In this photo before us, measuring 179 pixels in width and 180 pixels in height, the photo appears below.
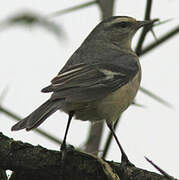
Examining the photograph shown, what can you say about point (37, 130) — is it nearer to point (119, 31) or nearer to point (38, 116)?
point (38, 116)

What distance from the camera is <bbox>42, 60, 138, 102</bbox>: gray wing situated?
15.3 feet

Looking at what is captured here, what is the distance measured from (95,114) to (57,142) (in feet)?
2.46

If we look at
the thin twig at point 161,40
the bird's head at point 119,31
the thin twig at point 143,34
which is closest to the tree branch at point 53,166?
the thin twig at point 143,34

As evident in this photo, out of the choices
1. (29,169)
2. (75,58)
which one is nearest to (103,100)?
(75,58)

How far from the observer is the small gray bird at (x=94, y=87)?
4.57 meters

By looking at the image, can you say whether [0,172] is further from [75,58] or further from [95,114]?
[75,58]

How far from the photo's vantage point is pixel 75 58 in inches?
229

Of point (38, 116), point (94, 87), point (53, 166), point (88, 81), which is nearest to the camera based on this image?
point (53, 166)

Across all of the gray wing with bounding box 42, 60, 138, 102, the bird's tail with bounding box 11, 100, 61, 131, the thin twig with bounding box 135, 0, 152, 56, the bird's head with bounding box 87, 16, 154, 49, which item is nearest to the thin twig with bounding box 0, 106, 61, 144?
the bird's tail with bounding box 11, 100, 61, 131

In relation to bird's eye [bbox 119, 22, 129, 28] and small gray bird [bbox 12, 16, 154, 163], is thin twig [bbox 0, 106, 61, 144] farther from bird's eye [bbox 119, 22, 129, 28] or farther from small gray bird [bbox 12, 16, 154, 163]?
bird's eye [bbox 119, 22, 129, 28]

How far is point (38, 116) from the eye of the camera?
4.24 metres

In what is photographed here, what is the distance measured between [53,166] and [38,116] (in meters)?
0.94

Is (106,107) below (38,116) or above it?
below

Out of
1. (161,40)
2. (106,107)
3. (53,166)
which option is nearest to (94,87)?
(106,107)
